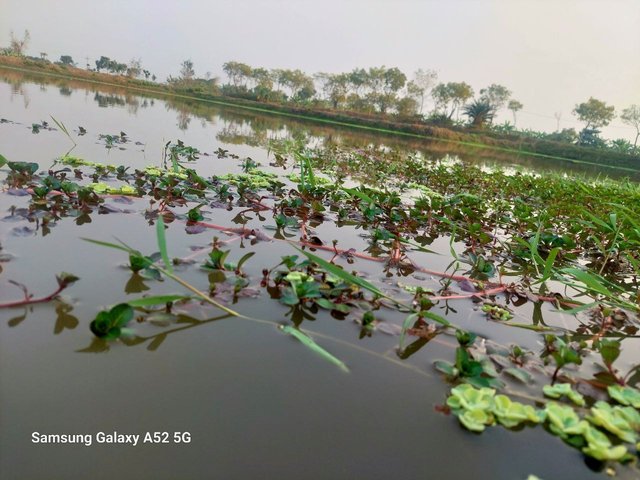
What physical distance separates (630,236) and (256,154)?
429cm

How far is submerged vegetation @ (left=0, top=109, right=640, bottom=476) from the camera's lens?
970 millimetres

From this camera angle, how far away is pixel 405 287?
1.58m

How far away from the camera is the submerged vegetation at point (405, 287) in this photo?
97cm

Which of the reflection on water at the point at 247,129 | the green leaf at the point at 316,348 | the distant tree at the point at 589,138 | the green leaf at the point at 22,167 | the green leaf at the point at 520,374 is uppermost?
the distant tree at the point at 589,138

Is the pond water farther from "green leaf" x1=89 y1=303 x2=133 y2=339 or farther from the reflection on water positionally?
the reflection on water

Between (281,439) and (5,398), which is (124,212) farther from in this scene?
(281,439)

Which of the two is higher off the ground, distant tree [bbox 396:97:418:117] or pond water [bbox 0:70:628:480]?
distant tree [bbox 396:97:418:117]

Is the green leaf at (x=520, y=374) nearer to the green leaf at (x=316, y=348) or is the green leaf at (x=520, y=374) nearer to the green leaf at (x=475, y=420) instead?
the green leaf at (x=475, y=420)

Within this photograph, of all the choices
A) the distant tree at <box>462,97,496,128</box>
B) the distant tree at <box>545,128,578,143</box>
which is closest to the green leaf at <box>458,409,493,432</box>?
the distant tree at <box>462,97,496,128</box>

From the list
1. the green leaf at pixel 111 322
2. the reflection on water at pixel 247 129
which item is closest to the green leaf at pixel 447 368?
the green leaf at pixel 111 322

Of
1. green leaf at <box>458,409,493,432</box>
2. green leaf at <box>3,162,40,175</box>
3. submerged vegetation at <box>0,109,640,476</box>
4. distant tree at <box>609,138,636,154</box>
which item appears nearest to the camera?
green leaf at <box>458,409,493,432</box>

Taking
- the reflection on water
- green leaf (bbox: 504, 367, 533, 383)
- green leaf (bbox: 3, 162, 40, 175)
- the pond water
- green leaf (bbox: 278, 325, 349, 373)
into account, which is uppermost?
the reflection on water

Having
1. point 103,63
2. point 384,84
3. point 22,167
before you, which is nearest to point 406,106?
point 384,84

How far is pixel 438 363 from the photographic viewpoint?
105 cm
